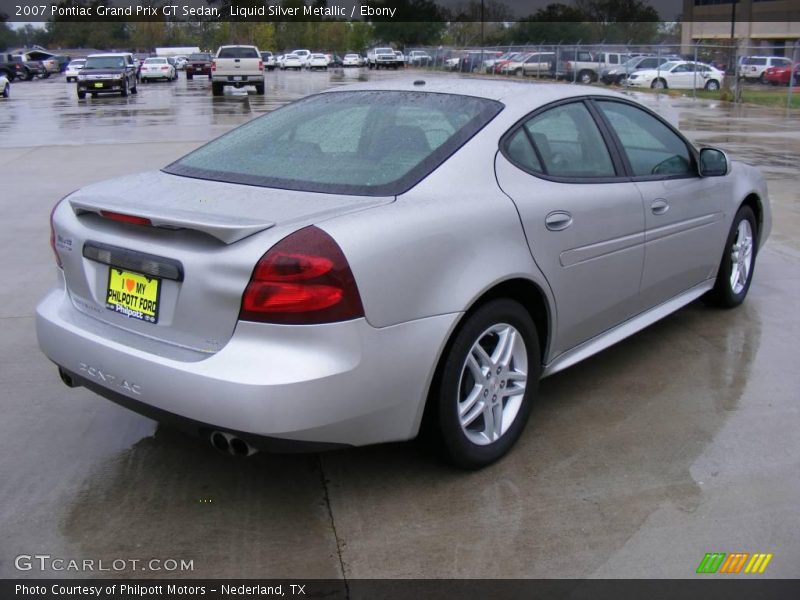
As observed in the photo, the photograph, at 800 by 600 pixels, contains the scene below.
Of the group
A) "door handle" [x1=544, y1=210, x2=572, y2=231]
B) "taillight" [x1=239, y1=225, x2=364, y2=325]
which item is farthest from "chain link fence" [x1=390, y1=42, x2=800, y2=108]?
"taillight" [x1=239, y1=225, x2=364, y2=325]

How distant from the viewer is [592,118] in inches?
170

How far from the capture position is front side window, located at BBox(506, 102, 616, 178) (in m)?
3.89

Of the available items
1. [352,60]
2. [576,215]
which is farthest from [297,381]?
[352,60]

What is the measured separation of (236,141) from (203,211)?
1091 mm

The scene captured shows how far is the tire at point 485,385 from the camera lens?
10.8ft

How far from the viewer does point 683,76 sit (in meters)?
34.5

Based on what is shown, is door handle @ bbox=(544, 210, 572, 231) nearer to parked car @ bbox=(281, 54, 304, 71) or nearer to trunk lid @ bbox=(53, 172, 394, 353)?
trunk lid @ bbox=(53, 172, 394, 353)

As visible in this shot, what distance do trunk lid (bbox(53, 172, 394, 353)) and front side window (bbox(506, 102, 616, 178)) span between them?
1.01 metres

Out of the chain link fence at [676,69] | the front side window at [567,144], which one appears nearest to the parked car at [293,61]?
the chain link fence at [676,69]

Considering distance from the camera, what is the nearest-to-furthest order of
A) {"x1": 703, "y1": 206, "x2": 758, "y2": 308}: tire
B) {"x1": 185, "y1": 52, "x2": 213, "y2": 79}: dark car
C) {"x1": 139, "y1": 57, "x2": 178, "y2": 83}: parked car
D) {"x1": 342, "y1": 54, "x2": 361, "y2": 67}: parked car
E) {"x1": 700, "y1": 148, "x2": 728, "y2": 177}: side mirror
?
{"x1": 700, "y1": 148, "x2": 728, "y2": 177}: side mirror
{"x1": 703, "y1": 206, "x2": 758, "y2": 308}: tire
{"x1": 139, "y1": 57, "x2": 178, "y2": 83}: parked car
{"x1": 185, "y1": 52, "x2": 213, "y2": 79}: dark car
{"x1": 342, "y1": 54, "x2": 361, "y2": 67}: parked car

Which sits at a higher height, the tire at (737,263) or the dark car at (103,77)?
the dark car at (103,77)

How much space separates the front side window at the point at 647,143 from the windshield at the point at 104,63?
106 ft

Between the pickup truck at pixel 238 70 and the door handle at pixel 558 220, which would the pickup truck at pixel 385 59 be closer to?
the pickup truck at pixel 238 70

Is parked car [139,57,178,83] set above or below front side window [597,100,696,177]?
above
